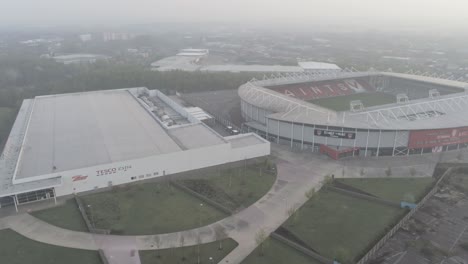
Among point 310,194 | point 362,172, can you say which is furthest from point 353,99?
point 310,194

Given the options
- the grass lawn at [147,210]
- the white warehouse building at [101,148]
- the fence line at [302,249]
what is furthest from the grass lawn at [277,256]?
the white warehouse building at [101,148]

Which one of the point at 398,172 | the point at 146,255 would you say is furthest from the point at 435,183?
the point at 146,255

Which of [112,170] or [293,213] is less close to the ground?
[112,170]

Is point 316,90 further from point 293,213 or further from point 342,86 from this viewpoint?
point 293,213

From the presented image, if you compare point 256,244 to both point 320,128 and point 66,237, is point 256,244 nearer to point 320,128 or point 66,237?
point 66,237

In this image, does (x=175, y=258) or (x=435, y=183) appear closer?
(x=175, y=258)

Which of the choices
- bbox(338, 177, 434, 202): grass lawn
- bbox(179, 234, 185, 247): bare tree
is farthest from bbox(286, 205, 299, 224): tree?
bbox(179, 234, 185, 247): bare tree
